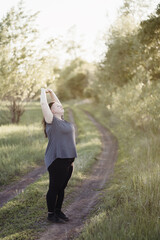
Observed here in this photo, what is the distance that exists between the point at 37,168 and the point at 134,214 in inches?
258

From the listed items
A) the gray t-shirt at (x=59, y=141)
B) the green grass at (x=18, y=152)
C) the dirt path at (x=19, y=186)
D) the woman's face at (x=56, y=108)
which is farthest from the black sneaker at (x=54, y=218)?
the green grass at (x=18, y=152)

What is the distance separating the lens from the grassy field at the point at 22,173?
504cm

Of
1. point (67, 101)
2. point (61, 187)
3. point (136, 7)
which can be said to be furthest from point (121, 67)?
point (67, 101)

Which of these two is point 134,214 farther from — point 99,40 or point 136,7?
point 99,40

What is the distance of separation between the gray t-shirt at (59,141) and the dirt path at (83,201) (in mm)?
1271

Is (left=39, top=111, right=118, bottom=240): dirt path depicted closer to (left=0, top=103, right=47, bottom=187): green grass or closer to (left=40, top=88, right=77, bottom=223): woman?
(left=40, top=88, right=77, bottom=223): woman

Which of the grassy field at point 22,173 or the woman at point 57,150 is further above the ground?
the woman at point 57,150

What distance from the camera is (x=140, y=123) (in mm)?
13688

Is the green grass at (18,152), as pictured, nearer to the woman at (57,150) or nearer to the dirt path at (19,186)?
the dirt path at (19,186)

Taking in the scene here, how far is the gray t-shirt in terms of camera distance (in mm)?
4879

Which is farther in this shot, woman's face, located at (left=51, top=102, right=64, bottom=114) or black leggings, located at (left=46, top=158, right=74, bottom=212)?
woman's face, located at (left=51, top=102, right=64, bottom=114)

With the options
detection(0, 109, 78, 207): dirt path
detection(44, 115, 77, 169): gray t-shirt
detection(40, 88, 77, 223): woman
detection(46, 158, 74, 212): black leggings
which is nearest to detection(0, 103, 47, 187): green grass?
detection(0, 109, 78, 207): dirt path

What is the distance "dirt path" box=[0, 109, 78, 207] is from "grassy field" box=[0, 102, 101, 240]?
376 millimetres

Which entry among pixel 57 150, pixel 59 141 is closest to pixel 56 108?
pixel 59 141
